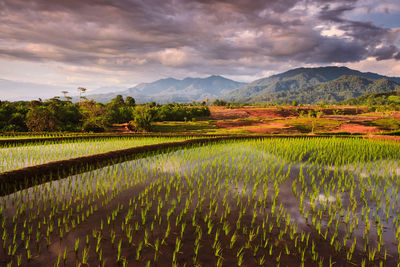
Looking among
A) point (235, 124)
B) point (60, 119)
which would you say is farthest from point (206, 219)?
point (235, 124)

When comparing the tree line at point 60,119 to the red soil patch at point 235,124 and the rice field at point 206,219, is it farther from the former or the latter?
Result: the rice field at point 206,219

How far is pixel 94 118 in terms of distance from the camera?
32.0m

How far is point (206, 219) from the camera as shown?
5.89m

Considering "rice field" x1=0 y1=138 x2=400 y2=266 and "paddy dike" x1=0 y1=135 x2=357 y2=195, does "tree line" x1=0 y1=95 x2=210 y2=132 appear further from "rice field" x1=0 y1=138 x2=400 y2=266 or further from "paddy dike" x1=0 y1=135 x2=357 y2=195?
"rice field" x1=0 y1=138 x2=400 y2=266

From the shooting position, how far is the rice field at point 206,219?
4.47 metres

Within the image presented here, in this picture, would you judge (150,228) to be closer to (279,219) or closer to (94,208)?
(94,208)

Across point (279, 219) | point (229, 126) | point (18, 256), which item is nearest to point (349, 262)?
point (279, 219)

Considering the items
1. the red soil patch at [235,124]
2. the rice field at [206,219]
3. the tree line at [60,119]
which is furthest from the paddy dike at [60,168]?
the red soil patch at [235,124]

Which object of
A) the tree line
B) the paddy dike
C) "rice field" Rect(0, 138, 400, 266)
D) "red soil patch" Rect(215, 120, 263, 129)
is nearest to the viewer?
"rice field" Rect(0, 138, 400, 266)

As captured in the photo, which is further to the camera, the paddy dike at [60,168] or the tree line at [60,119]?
the tree line at [60,119]

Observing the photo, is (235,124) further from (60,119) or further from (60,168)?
(60,168)

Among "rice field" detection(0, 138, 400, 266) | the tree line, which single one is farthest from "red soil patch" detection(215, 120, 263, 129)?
"rice field" detection(0, 138, 400, 266)

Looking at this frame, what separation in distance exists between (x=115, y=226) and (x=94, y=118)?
30.0m

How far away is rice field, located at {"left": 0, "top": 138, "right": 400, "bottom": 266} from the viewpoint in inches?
176
